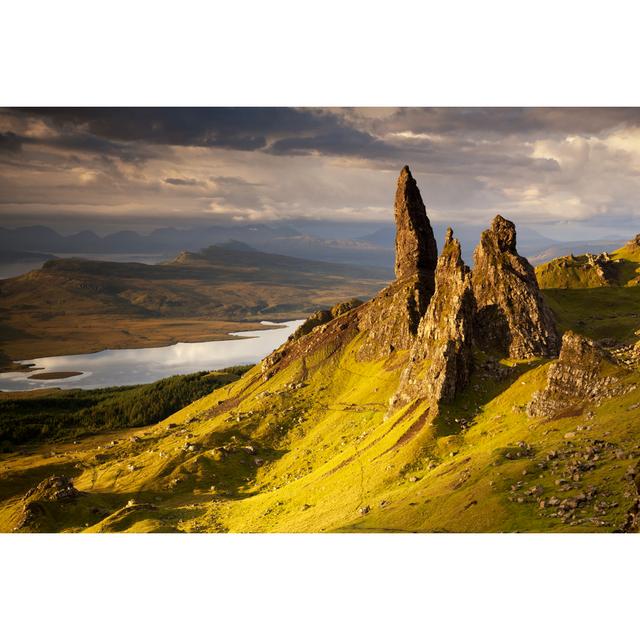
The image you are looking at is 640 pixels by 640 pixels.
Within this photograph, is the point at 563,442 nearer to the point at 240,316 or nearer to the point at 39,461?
the point at 39,461

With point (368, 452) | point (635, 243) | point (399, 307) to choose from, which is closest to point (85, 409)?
point (399, 307)

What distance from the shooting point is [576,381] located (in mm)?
56688

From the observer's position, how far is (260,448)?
108m

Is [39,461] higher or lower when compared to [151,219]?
lower

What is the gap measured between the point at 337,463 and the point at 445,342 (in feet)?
66.8

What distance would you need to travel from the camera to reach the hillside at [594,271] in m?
140

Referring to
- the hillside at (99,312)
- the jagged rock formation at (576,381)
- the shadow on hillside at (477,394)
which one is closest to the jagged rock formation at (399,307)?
the shadow on hillside at (477,394)

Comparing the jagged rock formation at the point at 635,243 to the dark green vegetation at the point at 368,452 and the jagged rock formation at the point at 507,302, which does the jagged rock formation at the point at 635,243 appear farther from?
the jagged rock formation at the point at 507,302

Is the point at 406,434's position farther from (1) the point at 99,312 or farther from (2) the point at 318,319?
(1) the point at 99,312

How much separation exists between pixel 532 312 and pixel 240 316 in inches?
4230

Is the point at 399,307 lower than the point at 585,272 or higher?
lower

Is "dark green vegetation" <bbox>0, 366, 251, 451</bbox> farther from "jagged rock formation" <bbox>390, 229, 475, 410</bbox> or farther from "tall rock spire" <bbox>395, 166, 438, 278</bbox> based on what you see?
"jagged rock formation" <bbox>390, 229, 475, 410</bbox>

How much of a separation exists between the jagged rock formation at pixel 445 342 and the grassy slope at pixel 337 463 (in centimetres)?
297

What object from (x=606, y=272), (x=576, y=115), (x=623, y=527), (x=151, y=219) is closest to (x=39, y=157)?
(x=151, y=219)
